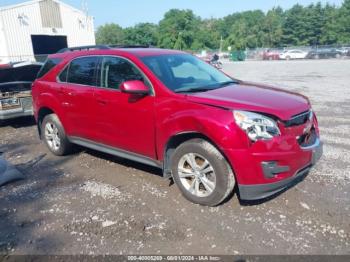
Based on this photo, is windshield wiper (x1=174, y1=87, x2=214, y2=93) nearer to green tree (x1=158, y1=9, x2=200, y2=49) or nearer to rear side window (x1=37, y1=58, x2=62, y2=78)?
rear side window (x1=37, y1=58, x2=62, y2=78)

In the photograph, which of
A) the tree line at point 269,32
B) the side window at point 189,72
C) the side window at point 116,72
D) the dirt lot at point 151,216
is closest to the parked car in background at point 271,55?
the tree line at point 269,32

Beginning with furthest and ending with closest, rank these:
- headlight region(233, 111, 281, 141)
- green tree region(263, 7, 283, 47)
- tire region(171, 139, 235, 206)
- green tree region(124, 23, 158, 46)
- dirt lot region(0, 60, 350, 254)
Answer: green tree region(124, 23, 158, 46) < green tree region(263, 7, 283, 47) < tire region(171, 139, 235, 206) < headlight region(233, 111, 281, 141) < dirt lot region(0, 60, 350, 254)

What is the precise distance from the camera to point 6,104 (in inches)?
304

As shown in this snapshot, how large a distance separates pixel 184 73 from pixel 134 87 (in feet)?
2.72

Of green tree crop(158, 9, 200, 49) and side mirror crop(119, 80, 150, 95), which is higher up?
green tree crop(158, 9, 200, 49)

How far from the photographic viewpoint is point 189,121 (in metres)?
3.70

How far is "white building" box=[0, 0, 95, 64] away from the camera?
26875mm

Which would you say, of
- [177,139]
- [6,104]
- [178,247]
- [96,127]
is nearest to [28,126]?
[6,104]

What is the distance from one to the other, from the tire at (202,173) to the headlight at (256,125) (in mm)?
428

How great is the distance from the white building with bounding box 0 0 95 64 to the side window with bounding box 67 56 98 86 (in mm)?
23168

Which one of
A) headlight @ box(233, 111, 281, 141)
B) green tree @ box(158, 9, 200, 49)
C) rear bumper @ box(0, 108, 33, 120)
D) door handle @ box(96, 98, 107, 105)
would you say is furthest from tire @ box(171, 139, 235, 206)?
green tree @ box(158, 9, 200, 49)

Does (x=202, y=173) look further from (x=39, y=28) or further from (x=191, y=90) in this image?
(x=39, y=28)

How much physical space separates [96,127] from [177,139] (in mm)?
1494

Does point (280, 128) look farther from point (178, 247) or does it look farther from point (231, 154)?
point (178, 247)
